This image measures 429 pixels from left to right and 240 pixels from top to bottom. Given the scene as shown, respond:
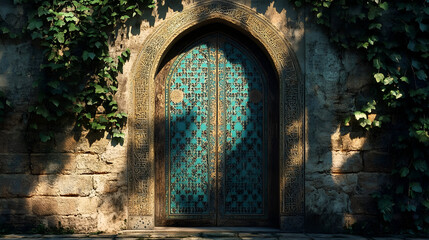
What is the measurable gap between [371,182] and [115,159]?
2.59 m

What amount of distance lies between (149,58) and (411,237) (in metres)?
3.12

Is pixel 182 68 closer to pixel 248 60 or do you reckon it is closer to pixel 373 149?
pixel 248 60

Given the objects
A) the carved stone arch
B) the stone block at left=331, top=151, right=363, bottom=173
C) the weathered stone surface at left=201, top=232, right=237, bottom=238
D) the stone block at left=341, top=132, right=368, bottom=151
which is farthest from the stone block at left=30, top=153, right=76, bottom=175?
the stone block at left=341, top=132, right=368, bottom=151

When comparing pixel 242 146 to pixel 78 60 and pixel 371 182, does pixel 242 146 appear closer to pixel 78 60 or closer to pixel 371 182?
pixel 371 182

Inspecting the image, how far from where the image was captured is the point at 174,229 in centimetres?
451

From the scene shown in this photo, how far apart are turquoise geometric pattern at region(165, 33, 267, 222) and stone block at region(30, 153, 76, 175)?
99 cm

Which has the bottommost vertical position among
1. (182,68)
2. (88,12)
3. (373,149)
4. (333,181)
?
(333,181)

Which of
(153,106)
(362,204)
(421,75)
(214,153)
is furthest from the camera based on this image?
(214,153)

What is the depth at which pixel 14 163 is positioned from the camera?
174 inches

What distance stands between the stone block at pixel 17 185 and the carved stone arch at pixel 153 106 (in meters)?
1.00

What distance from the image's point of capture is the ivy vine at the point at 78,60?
14.3ft

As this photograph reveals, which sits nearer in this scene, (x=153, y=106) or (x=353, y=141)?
(x=353, y=141)

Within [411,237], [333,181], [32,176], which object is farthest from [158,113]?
[411,237]

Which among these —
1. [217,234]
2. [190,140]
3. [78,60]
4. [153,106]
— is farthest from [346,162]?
[78,60]
